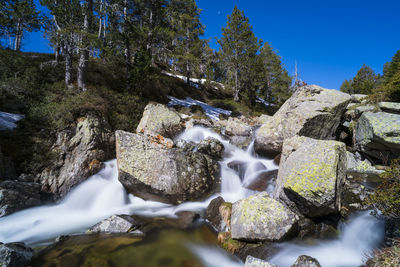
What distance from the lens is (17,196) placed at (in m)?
7.66

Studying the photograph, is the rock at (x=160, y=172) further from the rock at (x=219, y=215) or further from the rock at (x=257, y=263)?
the rock at (x=257, y=263)

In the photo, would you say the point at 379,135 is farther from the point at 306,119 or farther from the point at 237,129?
the point at 237,129

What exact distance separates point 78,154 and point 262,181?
10228 mm

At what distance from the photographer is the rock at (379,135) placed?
9398 millimetres

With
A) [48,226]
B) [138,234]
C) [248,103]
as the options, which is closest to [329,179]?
[138,234]

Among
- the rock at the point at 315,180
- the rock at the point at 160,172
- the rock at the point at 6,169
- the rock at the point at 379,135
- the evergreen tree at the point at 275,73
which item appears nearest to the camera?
the rock at the point at 315,180

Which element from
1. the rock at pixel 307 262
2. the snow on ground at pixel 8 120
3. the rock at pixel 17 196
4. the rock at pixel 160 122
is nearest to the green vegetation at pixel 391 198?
the rock at pixel 307 262

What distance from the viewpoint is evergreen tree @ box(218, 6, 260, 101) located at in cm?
2912

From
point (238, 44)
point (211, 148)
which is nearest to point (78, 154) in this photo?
point (211, 148)

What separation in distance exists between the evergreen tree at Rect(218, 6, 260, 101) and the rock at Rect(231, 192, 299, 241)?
27715 millimetres

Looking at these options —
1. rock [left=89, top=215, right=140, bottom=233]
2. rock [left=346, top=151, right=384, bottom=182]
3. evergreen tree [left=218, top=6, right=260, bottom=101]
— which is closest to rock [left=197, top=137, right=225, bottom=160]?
rock [left=89, top=215, right=140, bottom=233]

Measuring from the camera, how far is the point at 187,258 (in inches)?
219

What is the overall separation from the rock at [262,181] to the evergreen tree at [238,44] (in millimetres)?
24051

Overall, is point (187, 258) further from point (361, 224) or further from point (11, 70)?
point (11, 70)
